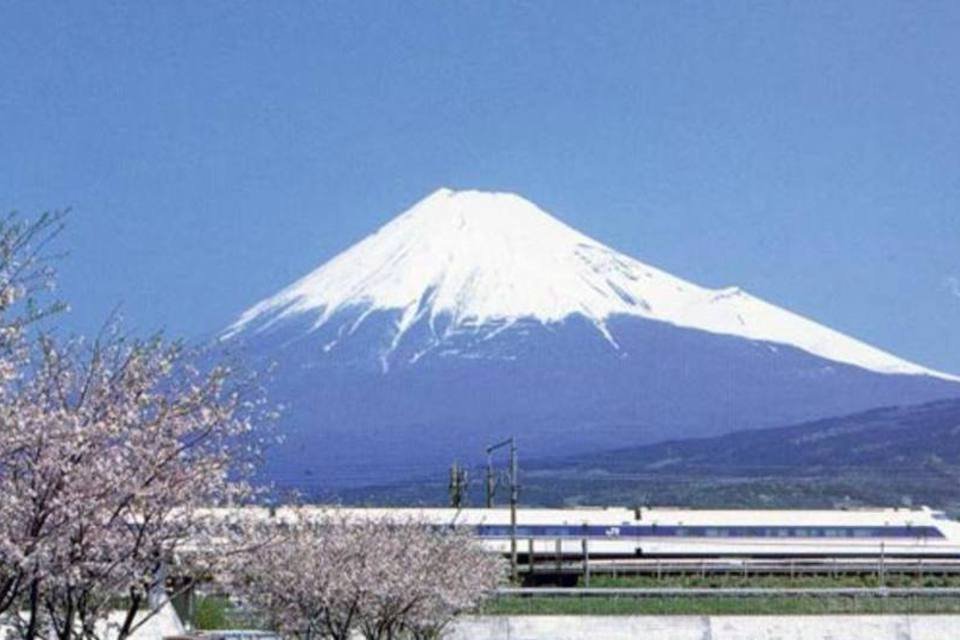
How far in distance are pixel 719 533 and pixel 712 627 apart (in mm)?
33205

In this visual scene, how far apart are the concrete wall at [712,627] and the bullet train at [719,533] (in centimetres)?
2256

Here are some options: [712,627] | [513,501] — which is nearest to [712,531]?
[513,501]

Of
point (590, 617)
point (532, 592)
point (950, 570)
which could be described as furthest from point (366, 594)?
point (950, 570)

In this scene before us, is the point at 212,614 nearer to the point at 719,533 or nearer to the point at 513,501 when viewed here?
the point at 513,501

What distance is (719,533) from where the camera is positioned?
279 ft

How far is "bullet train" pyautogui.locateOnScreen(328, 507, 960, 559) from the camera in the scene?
78.8 meters

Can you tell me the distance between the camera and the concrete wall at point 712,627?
50.4 m

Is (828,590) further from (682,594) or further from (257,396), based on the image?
(257,396)

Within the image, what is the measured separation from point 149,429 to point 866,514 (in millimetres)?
76472

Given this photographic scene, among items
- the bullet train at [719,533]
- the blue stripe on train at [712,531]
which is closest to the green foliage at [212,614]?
the bullet train at [719,533]

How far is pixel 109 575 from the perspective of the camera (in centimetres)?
1422

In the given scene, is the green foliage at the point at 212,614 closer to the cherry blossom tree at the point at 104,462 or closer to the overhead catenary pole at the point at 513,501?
the overhead catenary pole at the point at 513,501

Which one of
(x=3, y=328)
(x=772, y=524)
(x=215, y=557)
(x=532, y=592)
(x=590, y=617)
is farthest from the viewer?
(x=772, y=524)

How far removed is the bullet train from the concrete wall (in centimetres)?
2256
